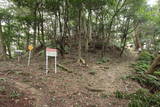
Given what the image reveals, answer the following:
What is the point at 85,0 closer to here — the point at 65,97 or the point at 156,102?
the point at 65,97

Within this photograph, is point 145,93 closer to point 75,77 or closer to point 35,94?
point 75,77

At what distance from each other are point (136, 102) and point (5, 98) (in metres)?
4.19

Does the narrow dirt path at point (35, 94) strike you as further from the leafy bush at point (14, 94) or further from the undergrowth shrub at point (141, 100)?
the undergrowth shrub at point (141, 100)

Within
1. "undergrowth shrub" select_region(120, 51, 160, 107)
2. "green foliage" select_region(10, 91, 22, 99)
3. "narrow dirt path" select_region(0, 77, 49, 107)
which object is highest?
"green foliage" select_region(10, 91, 22, 99)

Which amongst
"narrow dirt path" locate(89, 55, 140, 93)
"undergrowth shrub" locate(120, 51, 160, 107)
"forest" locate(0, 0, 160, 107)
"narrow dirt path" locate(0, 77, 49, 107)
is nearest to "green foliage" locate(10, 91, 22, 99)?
"forest" locate(0, 0, 160, 107)

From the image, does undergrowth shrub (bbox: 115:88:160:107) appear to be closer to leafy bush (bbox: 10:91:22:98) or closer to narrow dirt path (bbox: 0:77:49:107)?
narrow dirt path (bbox: 0:77:49:107)

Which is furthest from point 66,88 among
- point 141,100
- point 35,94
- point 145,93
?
point 145,93

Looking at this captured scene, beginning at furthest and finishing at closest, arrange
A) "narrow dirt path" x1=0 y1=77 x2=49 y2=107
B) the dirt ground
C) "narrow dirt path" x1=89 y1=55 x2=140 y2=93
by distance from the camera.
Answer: "narrow dirt path" x1=89 y1=55 x2=140 y2=93
the dirt ground
"narrow dirt path" x1=0 y1=77 x2=49 y2=107

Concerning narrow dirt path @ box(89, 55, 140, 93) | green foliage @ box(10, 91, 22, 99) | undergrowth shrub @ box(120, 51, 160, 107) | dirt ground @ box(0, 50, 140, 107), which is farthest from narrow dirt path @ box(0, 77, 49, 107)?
undergrowth shrub @ box(120, 51, 160, 107)

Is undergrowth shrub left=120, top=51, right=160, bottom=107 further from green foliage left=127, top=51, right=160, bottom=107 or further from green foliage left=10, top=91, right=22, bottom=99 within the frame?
green foliage left=10, top=91, right=22, bottom=99

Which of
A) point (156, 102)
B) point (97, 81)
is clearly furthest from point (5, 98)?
point (156, 102)

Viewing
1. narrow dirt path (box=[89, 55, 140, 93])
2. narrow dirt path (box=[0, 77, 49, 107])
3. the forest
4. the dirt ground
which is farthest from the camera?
narrow dirt path (box=[89, 55, 140, 93])

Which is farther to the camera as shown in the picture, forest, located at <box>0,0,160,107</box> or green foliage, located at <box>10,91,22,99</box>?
forest, located at <box>0,0,160,107</box>

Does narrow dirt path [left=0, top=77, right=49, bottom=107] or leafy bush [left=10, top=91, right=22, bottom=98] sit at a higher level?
leafy bush [left=10, top=91, right=22, bottom=98]
